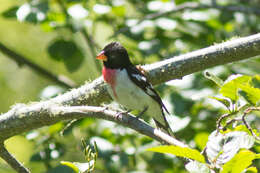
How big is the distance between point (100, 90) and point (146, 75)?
458 millimetres

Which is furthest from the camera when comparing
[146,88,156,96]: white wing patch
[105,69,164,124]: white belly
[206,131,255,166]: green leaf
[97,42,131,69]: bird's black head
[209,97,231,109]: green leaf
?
[97,42,131,69]: bird's black head

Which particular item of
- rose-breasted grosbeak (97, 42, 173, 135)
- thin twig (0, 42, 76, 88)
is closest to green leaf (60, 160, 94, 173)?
rose-breasted grosbeak (97, 42, 173, 135)

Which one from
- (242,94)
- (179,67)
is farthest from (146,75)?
(242,94)

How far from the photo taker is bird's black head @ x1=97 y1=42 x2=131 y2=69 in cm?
406

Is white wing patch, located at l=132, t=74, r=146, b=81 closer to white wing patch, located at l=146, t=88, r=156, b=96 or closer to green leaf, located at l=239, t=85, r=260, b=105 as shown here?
white wing patch, located at l=146, t=88, r=156, b=96

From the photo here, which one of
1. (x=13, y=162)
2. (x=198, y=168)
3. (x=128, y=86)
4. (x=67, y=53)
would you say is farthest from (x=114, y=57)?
(x=198, y=168)

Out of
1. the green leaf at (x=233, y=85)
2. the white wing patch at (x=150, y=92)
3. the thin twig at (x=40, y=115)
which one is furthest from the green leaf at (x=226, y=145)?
the white wing patch at (x=150, y=92)

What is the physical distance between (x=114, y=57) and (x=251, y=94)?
2077 mm

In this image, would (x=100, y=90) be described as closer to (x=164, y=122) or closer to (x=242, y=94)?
(x=164, y=122)

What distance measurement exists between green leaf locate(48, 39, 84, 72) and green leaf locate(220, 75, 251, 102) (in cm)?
293

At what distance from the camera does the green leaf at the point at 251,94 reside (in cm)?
212

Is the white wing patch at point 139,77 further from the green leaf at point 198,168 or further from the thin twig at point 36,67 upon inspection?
the thin twig at point 36,67

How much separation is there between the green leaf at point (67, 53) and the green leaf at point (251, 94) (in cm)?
296

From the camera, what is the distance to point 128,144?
4.66m
